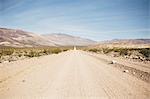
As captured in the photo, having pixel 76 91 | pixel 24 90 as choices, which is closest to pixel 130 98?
pixel 76 91

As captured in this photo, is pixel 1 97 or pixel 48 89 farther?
pixel 48 89

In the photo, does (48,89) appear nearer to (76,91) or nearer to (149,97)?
(76,91)

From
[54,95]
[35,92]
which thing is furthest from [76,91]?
[35,92]

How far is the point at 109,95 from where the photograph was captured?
Answer: 840 centimetres

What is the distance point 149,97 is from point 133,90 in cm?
124

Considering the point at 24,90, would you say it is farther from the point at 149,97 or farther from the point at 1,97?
the point at 149,97

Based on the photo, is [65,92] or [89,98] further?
[65,92]

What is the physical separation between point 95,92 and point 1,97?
12.5 feet

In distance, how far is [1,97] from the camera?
27.1 ft

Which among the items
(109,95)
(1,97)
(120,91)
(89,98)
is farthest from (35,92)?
(120,91)

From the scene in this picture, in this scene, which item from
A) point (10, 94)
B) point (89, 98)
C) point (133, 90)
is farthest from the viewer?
point (133, 90)

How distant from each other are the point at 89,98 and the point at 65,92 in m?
1.39

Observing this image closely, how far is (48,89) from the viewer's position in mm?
9555

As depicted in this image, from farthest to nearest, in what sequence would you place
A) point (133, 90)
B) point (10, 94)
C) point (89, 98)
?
point (133, 90) → point (10, 94) → point (89, 98)
